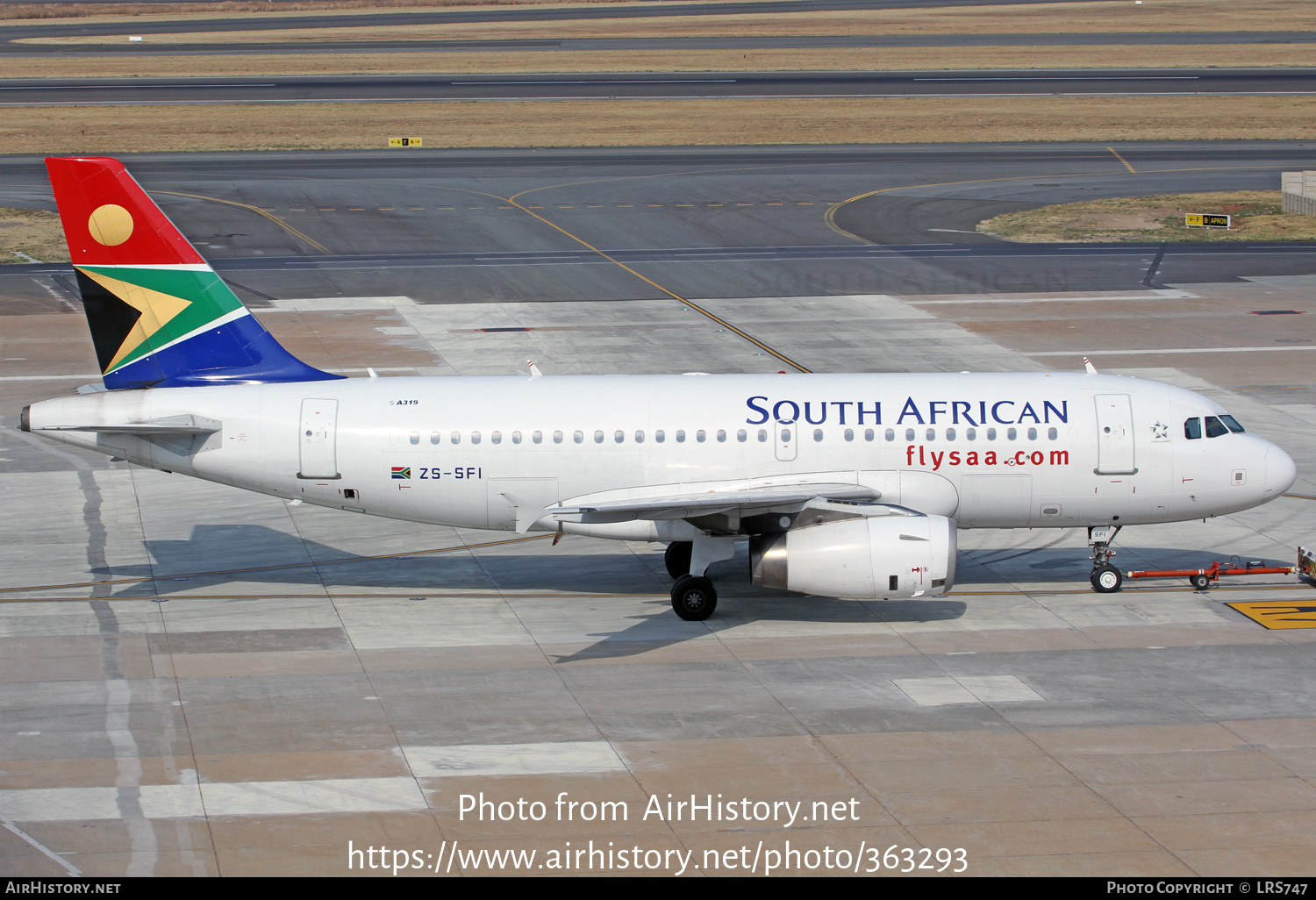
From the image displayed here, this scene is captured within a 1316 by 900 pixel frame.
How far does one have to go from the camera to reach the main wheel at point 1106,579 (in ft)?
103

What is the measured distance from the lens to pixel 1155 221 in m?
77.9

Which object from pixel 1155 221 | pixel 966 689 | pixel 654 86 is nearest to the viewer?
pixel 966 689

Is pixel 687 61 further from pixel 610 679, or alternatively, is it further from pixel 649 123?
pixel 610 679

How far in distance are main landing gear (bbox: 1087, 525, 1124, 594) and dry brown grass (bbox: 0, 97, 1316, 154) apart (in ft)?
240

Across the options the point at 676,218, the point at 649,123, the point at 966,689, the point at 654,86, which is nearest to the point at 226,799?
the point at 966,689

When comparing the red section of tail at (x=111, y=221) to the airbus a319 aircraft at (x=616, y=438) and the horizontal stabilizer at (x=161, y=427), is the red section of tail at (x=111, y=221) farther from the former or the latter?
the horizontal stabilizer at (x=161, y=427)

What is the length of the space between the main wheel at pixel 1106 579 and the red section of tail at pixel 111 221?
2073 cm

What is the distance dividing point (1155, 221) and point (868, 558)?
2243 inches

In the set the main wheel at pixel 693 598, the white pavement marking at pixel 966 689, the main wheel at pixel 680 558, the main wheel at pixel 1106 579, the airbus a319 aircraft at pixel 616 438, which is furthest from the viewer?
the main wheel at pixel 680 558

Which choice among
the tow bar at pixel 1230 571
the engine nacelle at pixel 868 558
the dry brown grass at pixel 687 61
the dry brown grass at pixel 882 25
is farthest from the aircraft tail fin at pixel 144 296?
the dry brown grass at pixel 882 25

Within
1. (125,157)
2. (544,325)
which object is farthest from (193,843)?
(125,157)

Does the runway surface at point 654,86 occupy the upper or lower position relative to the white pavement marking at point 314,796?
upper

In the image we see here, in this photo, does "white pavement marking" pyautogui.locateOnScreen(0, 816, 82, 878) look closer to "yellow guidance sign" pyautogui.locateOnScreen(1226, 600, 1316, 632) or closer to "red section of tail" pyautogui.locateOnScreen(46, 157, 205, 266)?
"red section of tail" pyautogui.locateOnScreen(46, 157, 205, 266)

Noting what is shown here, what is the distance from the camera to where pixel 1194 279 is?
6675 centimetres
